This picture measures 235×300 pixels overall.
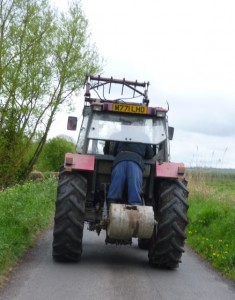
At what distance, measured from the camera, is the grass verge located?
907 cm

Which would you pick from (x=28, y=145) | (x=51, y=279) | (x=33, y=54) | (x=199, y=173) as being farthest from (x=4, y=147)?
(x=51, y=279)

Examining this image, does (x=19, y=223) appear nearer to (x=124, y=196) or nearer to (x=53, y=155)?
(x=124, y=196)

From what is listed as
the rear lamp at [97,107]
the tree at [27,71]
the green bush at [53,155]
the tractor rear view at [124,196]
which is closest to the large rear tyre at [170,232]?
the tractor rear view at [124,196]

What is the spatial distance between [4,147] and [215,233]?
14.5 m

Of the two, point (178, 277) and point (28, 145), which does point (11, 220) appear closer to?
point (178, 277)

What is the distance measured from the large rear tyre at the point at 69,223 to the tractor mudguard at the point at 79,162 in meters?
0.33

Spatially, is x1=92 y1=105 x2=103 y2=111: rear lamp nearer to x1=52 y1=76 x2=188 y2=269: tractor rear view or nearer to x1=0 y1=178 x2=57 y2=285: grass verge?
x1=52 y1=76 x2=188 y2=269: tractor rear view

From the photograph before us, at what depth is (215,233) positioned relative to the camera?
41.7ft

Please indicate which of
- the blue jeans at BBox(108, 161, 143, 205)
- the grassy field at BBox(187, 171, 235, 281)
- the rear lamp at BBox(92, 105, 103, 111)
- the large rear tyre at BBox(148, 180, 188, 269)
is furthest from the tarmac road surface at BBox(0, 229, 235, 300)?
the rear lamp at BBox(92, 105, 103, 111)

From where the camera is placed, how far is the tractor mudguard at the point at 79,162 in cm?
978

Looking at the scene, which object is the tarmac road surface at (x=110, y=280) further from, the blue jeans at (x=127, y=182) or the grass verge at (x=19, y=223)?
the blue jeans at (x=127, y=182)

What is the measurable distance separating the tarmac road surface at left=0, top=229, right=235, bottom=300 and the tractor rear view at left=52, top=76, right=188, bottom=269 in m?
0.38

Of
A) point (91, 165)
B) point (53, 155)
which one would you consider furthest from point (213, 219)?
point (53, 155)

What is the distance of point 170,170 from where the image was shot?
10.1m
